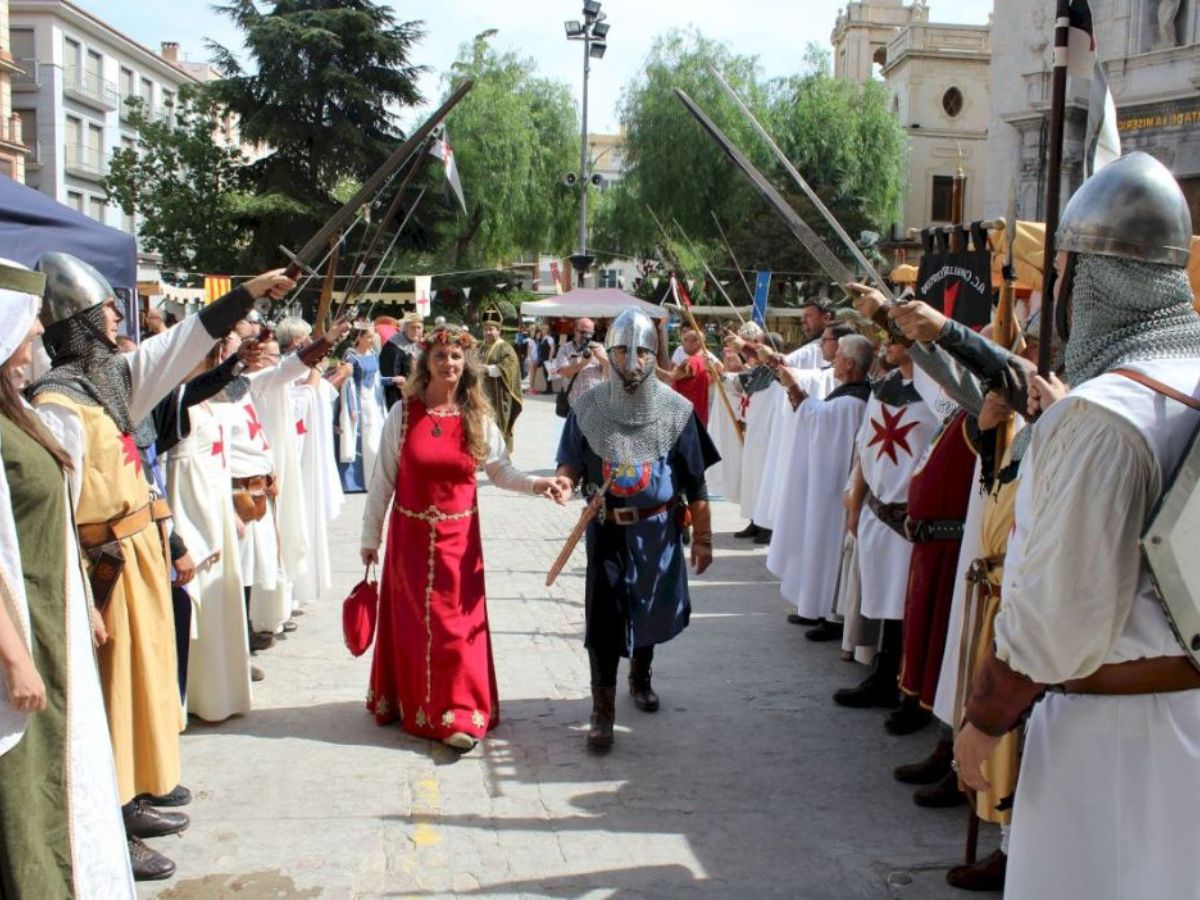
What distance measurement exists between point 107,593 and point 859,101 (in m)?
39.3

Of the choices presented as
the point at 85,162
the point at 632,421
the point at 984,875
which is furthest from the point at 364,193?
the point at 85,162

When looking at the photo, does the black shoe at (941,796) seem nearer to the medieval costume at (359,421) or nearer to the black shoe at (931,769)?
the black shoe at (931,769)

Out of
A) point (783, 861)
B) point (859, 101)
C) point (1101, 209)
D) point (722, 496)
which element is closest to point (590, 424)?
point (783, 861)

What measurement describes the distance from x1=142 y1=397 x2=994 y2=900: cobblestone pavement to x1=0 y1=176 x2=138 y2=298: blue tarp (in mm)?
2757

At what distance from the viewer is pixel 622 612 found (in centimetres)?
501

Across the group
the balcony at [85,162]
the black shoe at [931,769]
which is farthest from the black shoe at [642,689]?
the balcony at [85,162]

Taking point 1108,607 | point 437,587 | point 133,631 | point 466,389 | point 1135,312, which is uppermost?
point 1135,312

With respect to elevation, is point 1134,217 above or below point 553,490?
above

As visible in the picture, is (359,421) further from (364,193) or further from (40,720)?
(40,720)

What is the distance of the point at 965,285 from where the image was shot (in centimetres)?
489

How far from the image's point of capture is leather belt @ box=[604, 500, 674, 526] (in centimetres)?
500

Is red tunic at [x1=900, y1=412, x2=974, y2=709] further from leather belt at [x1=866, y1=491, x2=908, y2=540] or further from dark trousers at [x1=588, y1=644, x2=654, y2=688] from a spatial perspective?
dark trousers at [x1=588, y1=644, x2=654, y2=688]

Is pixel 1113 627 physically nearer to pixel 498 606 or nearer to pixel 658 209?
pixel 498 606

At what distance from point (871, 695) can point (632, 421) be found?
1.88 meters
